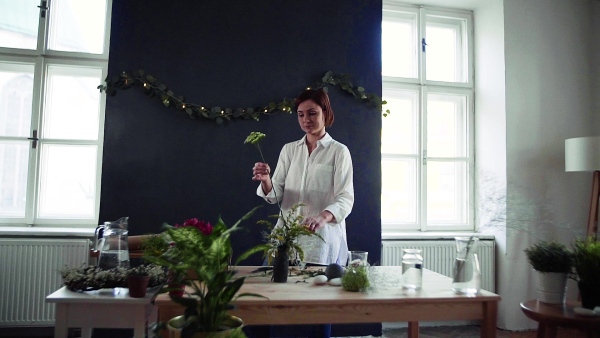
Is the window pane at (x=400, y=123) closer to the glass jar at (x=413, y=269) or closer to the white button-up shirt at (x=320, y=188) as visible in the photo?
the white button-up shirt at (x=320, y=188)

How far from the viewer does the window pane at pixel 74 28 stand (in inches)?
149

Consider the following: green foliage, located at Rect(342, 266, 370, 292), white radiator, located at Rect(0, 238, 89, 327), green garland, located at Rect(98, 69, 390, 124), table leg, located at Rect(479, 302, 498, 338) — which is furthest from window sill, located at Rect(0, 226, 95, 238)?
table leg, located at Rect(479, 302, 498, 338)

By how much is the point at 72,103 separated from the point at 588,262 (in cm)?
390

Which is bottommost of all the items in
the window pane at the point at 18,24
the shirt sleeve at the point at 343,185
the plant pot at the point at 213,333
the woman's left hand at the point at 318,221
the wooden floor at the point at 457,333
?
the wooden floor at the point at 457,333

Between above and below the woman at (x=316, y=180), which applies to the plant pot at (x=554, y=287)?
below

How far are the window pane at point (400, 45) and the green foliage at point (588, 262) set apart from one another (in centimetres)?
287

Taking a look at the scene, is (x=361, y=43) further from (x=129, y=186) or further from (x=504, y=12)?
(x=129, y=186)

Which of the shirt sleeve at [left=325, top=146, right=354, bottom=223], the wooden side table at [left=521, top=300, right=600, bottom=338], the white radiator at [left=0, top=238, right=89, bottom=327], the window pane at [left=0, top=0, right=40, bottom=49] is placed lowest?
the white radiator at [left=0, top=238, right=89, bottom=327]

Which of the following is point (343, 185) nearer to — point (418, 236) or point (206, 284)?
point (206, 284)

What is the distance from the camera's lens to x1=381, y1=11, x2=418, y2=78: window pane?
14.2ft

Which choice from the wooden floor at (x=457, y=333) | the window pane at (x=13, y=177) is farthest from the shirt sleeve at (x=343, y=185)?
the window pane at (x=13, y=177)

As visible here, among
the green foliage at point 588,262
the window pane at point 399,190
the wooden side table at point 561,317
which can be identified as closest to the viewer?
the wooden side table at point 561,317

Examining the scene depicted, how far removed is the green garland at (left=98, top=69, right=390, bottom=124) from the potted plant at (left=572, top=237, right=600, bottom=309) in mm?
2123

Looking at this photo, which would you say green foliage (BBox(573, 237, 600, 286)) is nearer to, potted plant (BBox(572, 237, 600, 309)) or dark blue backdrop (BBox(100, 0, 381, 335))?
potted plant (BBox(572, 237, 600, 309))
